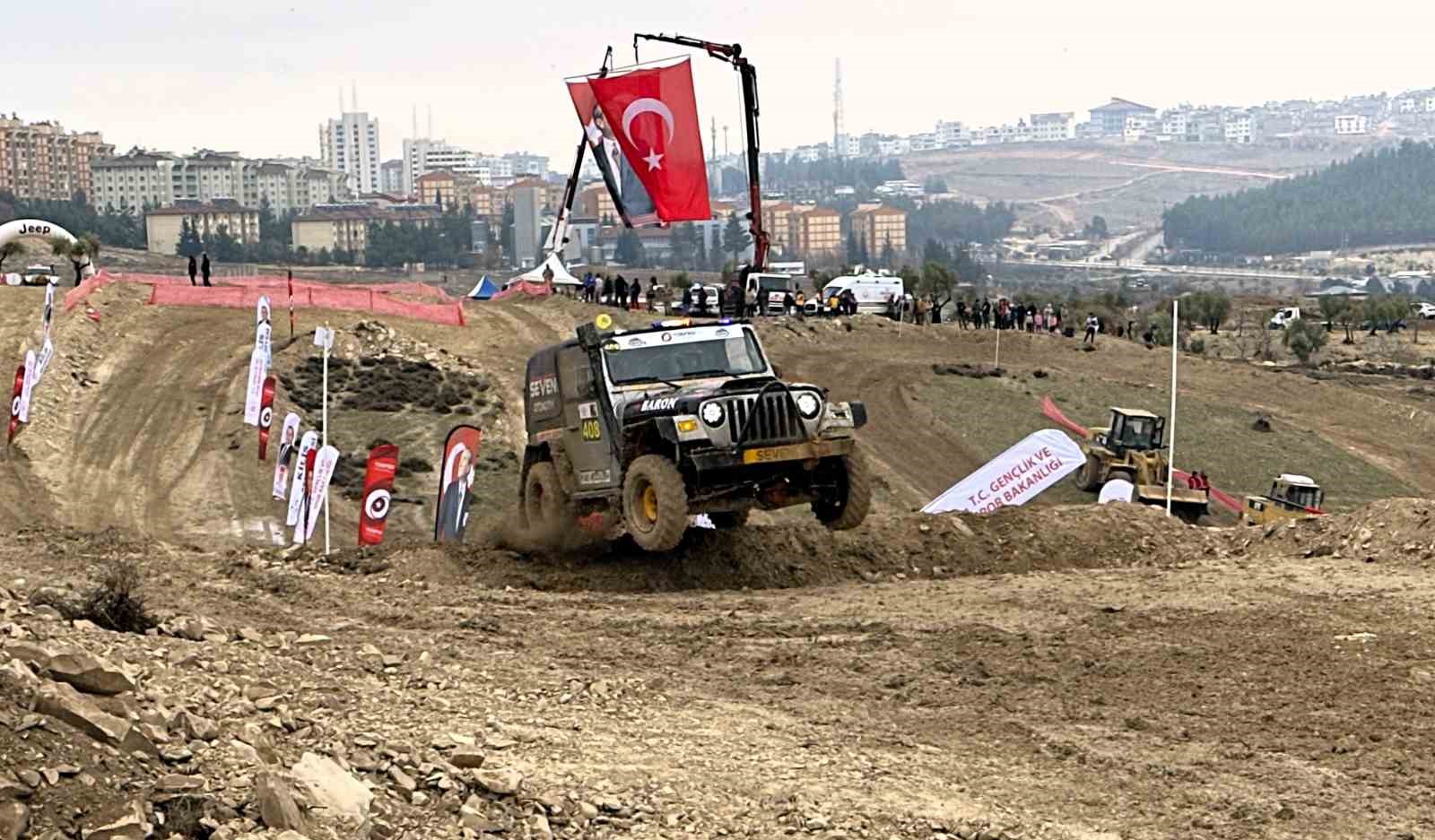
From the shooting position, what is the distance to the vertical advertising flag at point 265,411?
3212cm

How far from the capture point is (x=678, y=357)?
18547 millimetres

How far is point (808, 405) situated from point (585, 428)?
2594 millimetres

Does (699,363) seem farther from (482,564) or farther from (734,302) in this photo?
(734,302)

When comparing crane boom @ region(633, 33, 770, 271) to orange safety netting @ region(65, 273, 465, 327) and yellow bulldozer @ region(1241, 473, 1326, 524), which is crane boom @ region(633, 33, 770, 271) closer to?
yellow bulldozer @ region(1241, 473, 1326, 524)

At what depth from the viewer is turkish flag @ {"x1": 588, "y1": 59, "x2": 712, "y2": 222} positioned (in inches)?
1164

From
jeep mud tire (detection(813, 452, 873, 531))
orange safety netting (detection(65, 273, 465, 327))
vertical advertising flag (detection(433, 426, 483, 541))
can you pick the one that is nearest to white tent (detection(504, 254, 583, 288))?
orange safety netting (detection(65, 273, 465, 327))

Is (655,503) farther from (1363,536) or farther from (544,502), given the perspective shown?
(1363,536)

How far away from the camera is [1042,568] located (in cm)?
1803

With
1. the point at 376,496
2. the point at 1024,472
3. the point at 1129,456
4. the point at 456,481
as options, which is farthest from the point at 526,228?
the point at 456,481

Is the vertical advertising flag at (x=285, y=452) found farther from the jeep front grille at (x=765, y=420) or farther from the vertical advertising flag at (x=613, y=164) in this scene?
the jeep front grille at (x=765, y=420)

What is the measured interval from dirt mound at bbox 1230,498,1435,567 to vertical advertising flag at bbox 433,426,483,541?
935 centimetres

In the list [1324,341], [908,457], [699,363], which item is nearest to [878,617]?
[699,363]

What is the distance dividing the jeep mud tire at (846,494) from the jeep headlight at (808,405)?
593mm

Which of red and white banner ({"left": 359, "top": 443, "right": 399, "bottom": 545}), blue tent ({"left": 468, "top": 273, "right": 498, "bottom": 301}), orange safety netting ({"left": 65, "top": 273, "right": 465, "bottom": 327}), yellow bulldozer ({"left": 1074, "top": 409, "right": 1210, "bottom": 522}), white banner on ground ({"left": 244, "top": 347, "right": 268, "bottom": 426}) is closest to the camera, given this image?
red and white banner ({"left": 359, "top": 443, "right": 399, "bottom": 545})
